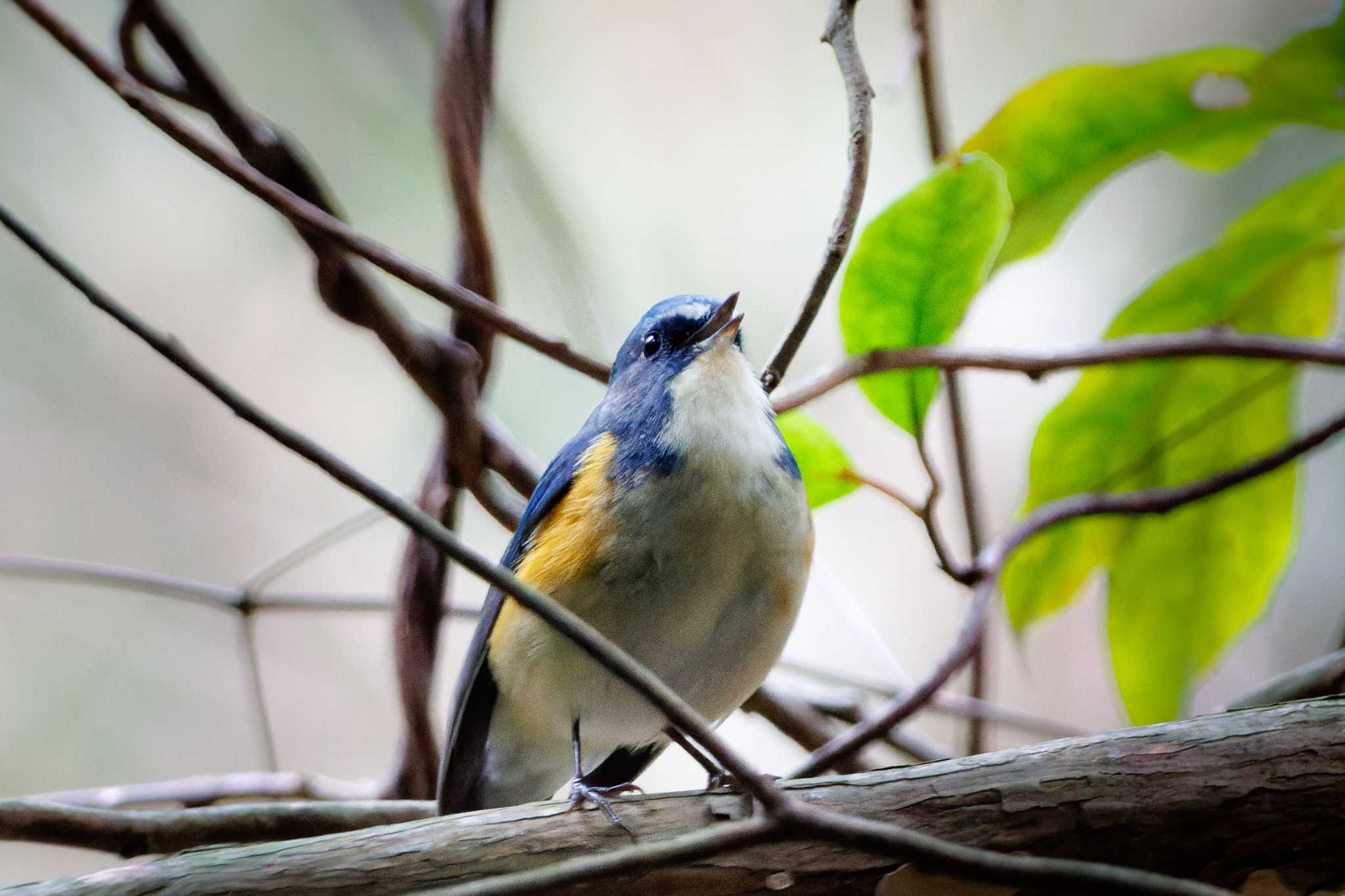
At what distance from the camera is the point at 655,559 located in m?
1.36

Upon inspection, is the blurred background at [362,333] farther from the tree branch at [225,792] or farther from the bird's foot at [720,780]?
the bird's foot at [720,780]

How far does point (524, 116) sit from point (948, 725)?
6.98 ft

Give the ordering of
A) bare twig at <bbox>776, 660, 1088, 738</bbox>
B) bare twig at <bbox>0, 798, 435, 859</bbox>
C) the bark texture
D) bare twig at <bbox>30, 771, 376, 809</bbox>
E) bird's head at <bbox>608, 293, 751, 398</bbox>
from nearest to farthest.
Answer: the bark texture → bare twig at <bbox>0, 798, 435, 859</bbox> → bird's head at <bbox>608, 293, 751, 398</bbox> → bare twig at <bbox>30, 771, 376, 809</bbox> → bare twig at <bbox>776, 660, 1088, 738</bbox>

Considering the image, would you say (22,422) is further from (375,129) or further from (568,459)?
(568,459)

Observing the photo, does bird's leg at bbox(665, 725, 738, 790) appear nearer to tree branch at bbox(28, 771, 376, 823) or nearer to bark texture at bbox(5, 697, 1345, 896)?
bark texture at bbox(5, 697, 1345, 896)

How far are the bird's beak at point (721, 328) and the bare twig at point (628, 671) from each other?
2.57 feet

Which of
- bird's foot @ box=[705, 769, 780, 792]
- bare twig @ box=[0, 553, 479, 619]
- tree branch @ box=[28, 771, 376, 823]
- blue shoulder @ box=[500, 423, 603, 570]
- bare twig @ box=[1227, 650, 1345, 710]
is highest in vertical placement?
bare twig @ box=[0, 553, 479, 619]

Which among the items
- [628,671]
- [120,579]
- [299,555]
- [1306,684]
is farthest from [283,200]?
Answer: [1306,684]

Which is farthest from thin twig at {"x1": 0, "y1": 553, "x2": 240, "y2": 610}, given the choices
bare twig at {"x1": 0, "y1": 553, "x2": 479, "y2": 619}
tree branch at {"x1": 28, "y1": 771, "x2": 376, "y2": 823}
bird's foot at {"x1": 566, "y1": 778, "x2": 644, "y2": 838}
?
bird's foot at {"x1": 566, "y1": 778, "x2": 644, "y2": 838}

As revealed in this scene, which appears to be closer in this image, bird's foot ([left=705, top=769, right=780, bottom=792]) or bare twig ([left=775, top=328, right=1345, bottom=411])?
bird's foot ([left=705, top=769, right=780, bottom=792])

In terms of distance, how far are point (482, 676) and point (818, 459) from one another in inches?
23.3

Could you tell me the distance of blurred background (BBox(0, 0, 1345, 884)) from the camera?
2.70m

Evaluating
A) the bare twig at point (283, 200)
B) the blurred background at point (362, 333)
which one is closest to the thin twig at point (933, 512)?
the bare twig at point (283, 200)

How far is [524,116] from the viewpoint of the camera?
265 centimetres
